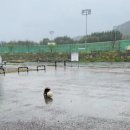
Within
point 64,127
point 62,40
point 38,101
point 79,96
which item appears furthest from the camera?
point 62,40

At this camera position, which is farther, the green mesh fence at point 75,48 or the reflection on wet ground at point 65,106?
the green mesh fence at point 75,48

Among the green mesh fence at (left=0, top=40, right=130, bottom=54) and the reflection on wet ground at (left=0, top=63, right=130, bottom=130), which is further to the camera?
the green mesh fence at (left=0, top=40, right=130, bottom=54)

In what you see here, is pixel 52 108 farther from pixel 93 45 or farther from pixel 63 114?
pixel 93 45

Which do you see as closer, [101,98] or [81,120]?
[81,120]

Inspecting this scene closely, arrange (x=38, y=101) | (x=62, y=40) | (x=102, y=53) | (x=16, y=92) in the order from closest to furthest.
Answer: (x=38, y=101) < (x=16, y=92) < (x=102, y=53) < (x=62, y=40)

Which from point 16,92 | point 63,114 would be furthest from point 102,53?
point 63,114

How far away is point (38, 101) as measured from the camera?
42.2 ft

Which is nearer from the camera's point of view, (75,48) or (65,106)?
(65,106)

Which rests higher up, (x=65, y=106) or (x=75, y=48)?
(x=75, y=48)

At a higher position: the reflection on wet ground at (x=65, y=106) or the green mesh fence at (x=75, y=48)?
the green mesh fence at (x=75, y=48)

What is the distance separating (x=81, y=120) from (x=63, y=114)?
1.00m

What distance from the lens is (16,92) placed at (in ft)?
51.6

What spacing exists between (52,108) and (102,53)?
197 ft

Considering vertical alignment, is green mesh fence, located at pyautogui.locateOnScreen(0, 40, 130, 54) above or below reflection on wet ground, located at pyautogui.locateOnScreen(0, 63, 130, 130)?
above
